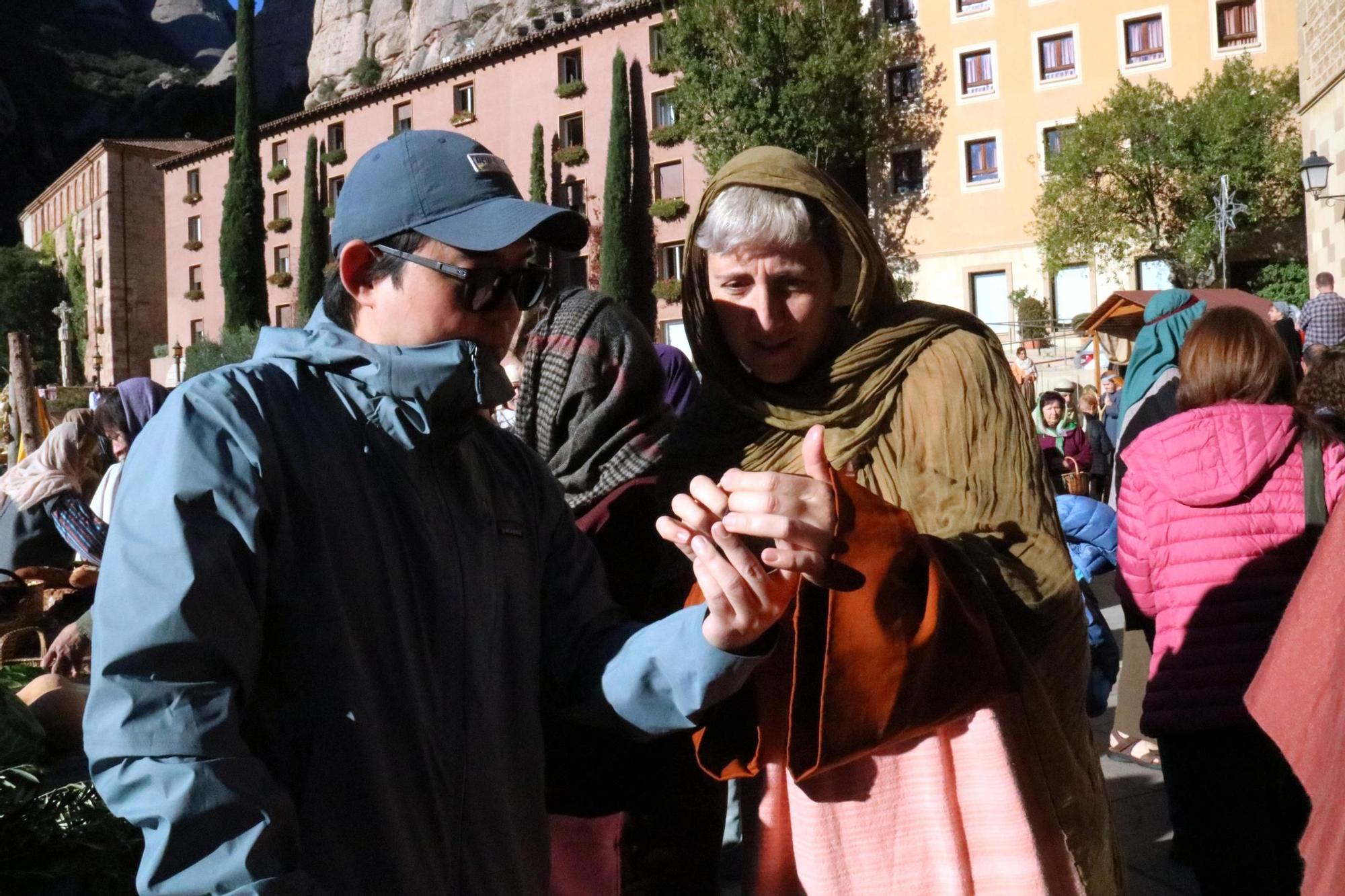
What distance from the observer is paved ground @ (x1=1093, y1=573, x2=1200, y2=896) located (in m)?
3.71

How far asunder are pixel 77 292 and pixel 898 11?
156 ft

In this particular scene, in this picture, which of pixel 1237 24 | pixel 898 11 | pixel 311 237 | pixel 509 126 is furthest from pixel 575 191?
pixel 1237 24

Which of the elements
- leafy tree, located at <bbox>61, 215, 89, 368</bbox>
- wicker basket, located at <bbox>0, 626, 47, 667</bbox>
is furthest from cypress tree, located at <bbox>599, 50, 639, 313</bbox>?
leafy tree, located at <bbox>61, 215, 89, 368</bbox>

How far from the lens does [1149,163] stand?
26281 mm

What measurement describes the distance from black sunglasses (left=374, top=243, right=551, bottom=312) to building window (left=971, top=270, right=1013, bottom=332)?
2975cm

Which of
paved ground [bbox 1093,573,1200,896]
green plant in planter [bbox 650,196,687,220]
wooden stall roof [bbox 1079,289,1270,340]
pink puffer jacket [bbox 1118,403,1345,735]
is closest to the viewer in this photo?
pink puffer jacket [bbox 1118,403,1345,735]

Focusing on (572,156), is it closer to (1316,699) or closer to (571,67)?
(571,67)

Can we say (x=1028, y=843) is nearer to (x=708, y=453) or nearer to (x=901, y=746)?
(x=901, y=746)

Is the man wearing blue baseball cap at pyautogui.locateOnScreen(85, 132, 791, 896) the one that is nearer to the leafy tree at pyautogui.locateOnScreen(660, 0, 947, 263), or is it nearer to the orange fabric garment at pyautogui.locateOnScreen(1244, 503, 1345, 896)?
the orange fabric garment at pyautogui.locateOnScreen(1244, 503, 1345, 896)

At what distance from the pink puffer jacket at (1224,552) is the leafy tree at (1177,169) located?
25.4m

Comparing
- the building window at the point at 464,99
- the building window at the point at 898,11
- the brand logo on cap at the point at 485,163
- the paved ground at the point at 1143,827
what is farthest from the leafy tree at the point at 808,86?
the brand logo on cap at the point at 485,163

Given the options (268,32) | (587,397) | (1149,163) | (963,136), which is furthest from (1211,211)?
(268,32)

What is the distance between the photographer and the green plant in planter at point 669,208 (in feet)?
112

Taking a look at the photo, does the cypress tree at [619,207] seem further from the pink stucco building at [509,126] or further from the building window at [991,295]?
the building window at [991,295]
